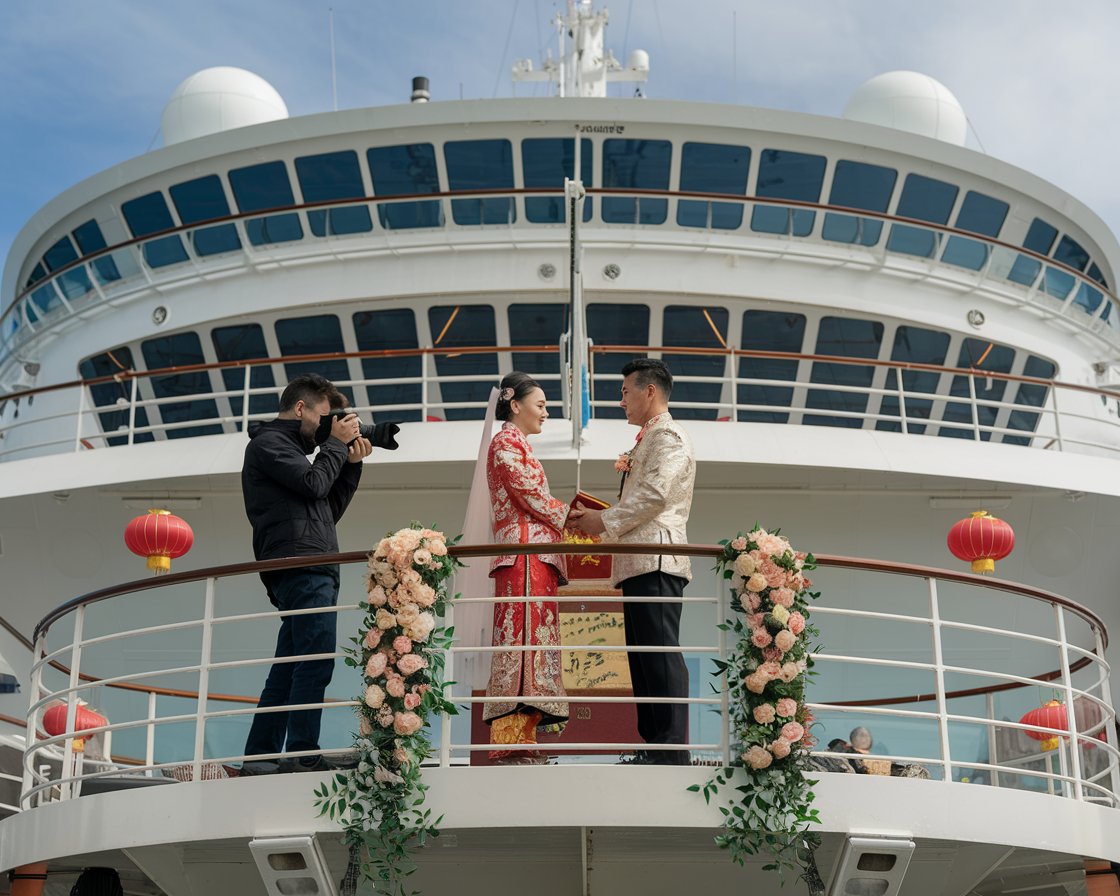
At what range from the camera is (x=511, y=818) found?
553 cm

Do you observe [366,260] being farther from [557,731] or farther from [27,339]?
[557,731]

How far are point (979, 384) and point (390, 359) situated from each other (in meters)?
5.29

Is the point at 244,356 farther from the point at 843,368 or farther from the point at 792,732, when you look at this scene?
the point at 792,732

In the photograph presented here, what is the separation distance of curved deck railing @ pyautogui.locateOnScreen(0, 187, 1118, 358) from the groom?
6158 millimetres

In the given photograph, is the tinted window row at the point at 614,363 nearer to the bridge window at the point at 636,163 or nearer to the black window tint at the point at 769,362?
the black window tint at the point at 769,362

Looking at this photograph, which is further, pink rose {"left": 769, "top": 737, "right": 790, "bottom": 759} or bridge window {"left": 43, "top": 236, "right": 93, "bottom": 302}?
bridge window {"left": 43, "top": 236, "right": 93, "bottom": 302}

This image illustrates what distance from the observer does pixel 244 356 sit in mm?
12586

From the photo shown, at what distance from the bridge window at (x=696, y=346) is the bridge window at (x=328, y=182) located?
10.4 feet

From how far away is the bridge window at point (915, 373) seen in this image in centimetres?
1226

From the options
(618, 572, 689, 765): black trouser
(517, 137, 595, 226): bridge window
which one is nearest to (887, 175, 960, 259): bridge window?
(517, 137, 595, 226): bridge window

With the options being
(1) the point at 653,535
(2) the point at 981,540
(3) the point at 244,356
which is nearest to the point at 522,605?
(1) the point at 653,535

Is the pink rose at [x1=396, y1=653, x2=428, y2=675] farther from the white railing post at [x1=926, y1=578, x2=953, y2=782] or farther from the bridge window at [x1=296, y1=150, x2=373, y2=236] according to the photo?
the bridge window at [x1=296, y1=150, x2=373, y2=236]

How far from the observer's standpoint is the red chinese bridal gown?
596 centimetres

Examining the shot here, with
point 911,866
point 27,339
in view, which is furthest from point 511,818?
point 27,339
